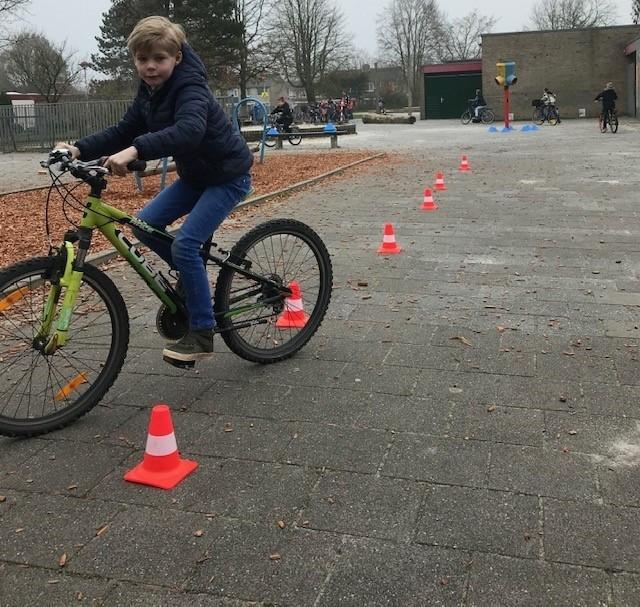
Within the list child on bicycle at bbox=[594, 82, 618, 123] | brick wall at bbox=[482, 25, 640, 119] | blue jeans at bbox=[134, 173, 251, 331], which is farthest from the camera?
brick wall at bbox=[482, 25, 640, 119]

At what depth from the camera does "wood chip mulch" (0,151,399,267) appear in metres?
7.98

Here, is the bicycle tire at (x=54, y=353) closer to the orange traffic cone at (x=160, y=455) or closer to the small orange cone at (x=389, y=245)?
the orange traffic cone at (x=160, y=455)

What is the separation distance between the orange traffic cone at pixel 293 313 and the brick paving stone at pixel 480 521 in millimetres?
1917

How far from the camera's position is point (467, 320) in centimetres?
498

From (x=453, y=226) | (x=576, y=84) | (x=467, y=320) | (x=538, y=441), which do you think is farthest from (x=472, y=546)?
(x=576, y=84)

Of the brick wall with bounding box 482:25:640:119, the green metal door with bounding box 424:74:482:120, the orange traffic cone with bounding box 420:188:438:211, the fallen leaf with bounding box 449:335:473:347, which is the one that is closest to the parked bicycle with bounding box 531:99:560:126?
the brick wall with bounding box 482:25:640:119

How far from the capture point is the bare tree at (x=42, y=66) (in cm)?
3738

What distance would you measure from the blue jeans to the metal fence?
24.1 meters

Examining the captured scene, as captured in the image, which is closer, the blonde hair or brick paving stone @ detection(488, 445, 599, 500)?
Answer: brick paving stone @ detection(488, 445, 599, 500)

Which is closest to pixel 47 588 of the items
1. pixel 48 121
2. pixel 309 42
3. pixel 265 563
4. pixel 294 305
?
pixel 265 563

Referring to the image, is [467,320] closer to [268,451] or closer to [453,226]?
[268,451]

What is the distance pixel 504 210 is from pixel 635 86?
104 ft

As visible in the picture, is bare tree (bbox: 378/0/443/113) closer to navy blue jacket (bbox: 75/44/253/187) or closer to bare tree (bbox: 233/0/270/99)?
bare tree (bbox: 233/0/270/99)

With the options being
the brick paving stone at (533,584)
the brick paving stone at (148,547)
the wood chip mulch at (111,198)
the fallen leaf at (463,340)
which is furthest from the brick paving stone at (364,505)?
the wood chip mulch at (111,198)
